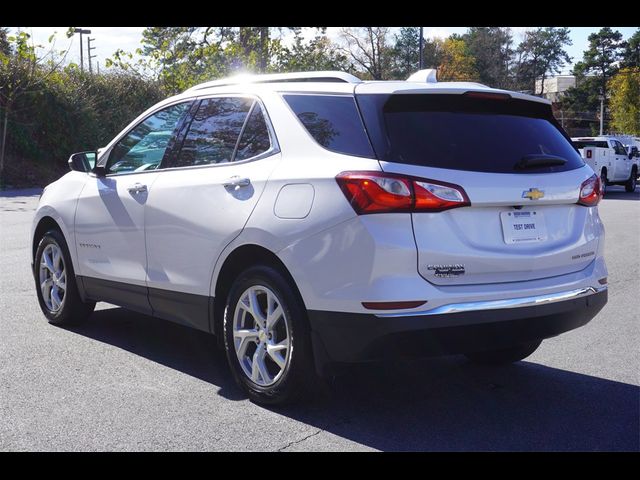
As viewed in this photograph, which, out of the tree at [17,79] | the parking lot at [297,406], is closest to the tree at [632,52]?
the tree at [17,79]

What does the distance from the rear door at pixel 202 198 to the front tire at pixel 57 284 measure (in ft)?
4.03

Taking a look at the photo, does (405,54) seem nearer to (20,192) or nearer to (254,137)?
(20,192)

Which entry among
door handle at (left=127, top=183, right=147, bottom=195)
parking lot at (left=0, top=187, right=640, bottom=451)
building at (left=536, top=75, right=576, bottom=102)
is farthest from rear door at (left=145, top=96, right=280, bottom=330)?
building at (left=536, top=75, right=576, bottom=102)

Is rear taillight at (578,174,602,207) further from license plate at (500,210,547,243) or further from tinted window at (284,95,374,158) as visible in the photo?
tinted window at (284,95,374,158)

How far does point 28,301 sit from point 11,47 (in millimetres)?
24353

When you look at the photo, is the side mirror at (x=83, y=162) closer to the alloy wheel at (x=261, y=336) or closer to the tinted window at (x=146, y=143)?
the tinted window at (x=146, y=143)

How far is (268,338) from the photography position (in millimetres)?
4707

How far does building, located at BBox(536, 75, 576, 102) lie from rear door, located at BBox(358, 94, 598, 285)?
319 feet

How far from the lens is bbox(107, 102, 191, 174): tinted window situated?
5836 millimetres

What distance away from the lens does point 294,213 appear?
176 inches

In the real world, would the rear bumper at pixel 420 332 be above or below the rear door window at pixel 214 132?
below

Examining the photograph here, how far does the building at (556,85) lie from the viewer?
326 ft

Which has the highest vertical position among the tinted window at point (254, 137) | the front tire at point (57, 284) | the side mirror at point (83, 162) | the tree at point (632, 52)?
the tree at point (632, 52)

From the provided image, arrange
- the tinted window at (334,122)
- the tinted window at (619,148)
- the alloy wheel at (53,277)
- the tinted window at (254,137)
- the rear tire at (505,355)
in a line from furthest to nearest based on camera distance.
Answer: the tinted window at (619,148) → the alloy wheel at (53,277) → the rear tire at (505,355) → the tinted window at (254,137) → the tinted window at (334,122)
